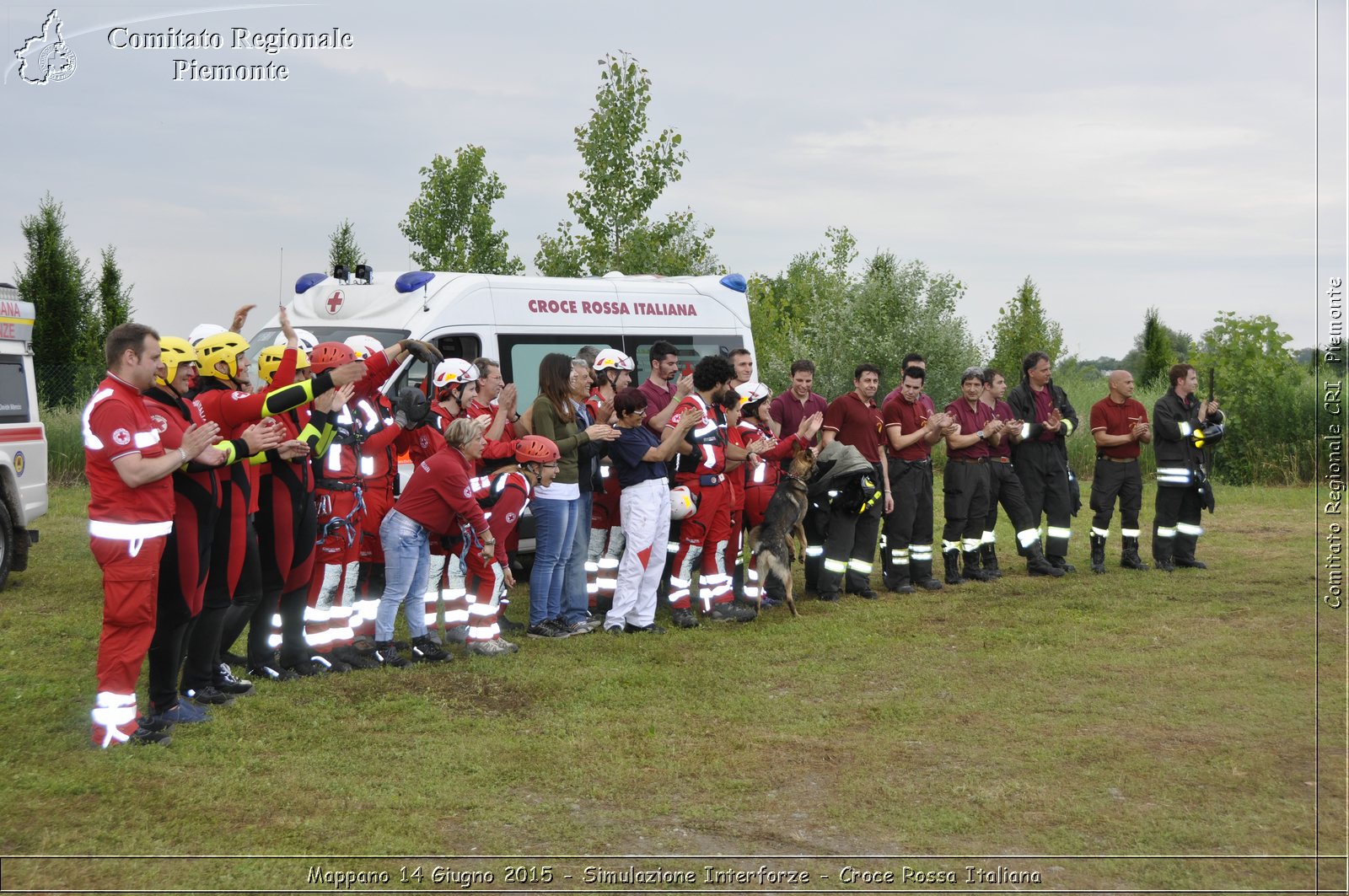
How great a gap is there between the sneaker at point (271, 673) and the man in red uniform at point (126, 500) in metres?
1.47

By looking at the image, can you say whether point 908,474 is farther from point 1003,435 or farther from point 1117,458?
point 1117,458

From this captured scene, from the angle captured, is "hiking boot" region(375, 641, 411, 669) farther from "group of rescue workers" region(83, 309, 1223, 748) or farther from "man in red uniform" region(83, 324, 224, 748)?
"man in red uniform" region(83, 324, 224, 748)

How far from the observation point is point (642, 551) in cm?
872

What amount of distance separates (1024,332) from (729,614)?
109ft

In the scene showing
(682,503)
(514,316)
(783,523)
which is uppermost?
(514,316)

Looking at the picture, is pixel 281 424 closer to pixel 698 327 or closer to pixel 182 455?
pixel 182 455

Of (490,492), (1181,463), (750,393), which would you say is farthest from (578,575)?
(1181,463)

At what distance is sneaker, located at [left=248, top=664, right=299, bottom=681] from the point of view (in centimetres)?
714

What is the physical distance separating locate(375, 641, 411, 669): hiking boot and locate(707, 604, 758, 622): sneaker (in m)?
2.73

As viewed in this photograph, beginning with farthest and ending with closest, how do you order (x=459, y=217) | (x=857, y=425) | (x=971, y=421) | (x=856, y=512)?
1. (x=459, y=217)
2. (x=971, y=421)
3. (x=857, y=425)
4. (x=856, y=512)

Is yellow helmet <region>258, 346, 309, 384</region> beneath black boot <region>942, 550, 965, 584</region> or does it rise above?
above

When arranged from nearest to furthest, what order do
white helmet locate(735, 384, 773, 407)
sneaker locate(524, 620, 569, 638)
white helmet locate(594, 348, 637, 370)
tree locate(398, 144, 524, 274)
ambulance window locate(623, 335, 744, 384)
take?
sneaker locate(524, 620, 569, 638)
white helmet locate(594, 348, 637, 370)
white helmet locate(735, 384, 773, 407)
ambulance window locate(623, 335, 744, 384)
tree locate(398, 144, 524, 274)

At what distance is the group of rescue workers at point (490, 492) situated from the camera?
229 inches

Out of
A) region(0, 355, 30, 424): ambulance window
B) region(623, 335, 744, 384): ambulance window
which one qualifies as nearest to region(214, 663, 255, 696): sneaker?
region(0, 355, 30, 424): ambulance window
